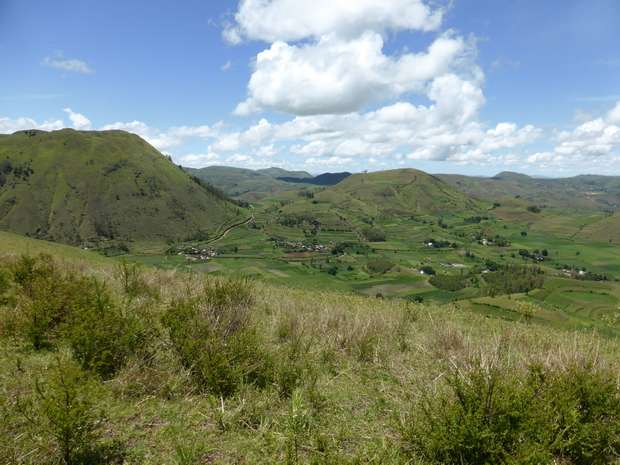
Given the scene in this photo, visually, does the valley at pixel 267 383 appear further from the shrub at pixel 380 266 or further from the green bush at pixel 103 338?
the shrub at pixel 380 266

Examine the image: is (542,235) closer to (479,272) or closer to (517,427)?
(479,272)

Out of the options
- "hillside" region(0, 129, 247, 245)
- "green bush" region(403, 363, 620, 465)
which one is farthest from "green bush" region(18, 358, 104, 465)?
"hillside" region(0, 129, 247, 245)

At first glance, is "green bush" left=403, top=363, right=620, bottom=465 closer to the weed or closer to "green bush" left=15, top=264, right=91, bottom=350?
the weed

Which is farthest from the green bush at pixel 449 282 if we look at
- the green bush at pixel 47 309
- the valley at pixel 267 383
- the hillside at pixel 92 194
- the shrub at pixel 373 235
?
the hillside at pixel 92 194

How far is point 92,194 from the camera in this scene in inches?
5984

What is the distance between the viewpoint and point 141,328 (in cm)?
495

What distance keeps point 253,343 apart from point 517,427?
12.0ft

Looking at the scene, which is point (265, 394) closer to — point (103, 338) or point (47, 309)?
point (103, 338)

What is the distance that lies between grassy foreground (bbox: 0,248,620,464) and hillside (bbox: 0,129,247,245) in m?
147

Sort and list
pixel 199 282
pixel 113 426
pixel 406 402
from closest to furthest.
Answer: pixel 113 426, pixel 406 402, pixel 199 282

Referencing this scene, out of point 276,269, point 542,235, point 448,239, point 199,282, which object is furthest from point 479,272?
point 199,282

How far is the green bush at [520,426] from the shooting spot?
9.96 feet

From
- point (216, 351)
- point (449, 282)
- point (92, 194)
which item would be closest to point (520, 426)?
point (216, 351)

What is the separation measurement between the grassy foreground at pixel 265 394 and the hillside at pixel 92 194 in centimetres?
14714
